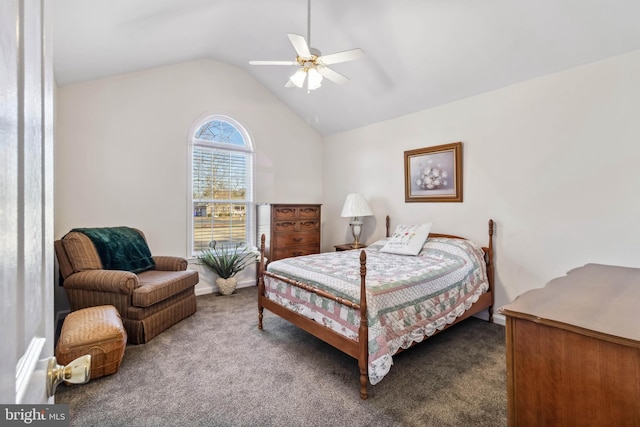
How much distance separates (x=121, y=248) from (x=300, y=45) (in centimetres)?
275

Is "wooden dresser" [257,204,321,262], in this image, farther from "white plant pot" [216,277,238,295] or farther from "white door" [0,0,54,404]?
"white door" [0,0,54,404]

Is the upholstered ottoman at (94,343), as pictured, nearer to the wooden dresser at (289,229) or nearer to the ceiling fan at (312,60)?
the wooden dresser at (289,229)

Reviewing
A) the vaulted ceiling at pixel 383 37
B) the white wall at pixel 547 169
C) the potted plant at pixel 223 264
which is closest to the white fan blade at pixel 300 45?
the vaulted ceiling at pixel 383 37

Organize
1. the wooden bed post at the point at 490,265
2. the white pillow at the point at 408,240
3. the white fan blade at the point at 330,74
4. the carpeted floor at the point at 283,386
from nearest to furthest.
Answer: the carpeted floor at the point at 283,386 < the white fan blade at the point at 330,74 < the wooden bed post at the point at 490,265 < the white pillow at the point at 408,240

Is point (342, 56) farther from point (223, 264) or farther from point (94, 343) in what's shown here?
point (223, 264)

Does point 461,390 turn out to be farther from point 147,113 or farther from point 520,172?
point 147,113

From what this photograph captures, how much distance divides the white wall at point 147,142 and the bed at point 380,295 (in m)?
1.94

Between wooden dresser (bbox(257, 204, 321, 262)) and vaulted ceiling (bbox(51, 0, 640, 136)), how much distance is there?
1.84m

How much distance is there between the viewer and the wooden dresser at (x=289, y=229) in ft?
14.2

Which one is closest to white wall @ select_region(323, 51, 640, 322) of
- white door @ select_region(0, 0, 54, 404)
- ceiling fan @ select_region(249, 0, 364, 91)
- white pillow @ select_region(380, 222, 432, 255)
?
white pillow @ select_region(380, 222, 432, 255)

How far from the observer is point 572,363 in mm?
1051

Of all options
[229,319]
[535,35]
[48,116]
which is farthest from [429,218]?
[48,116]

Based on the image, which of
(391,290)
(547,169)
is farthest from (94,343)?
(547,169)

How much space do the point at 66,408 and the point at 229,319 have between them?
2.91m
